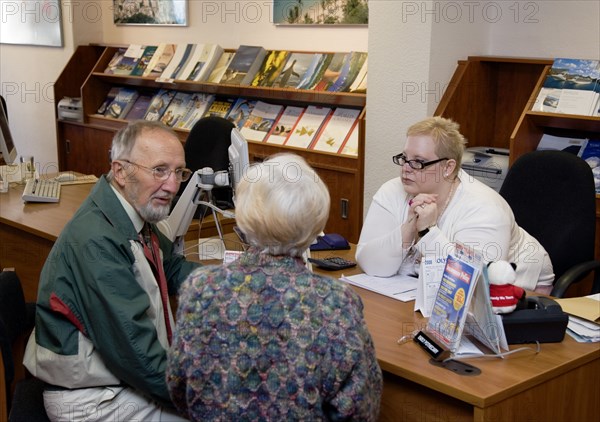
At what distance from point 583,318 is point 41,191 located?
305 cm

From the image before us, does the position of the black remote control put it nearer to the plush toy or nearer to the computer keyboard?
the plush toy

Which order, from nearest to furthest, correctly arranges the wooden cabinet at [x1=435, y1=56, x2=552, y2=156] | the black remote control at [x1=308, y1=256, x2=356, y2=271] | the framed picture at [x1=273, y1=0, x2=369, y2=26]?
the black remote control at [x1=308, y1=256, x2=356, y2=271] → the wooden cabinet at [x1=435, y1=56, x2=552, y2=156] → the framed picture at [x1=273, y1=0, x2=369, y2=26]

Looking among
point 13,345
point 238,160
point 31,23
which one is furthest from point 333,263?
point 31,23

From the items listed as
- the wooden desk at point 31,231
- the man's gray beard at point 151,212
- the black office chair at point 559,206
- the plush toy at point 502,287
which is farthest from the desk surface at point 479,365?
the wooden desk at point 31,231

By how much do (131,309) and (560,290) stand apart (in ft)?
5.79

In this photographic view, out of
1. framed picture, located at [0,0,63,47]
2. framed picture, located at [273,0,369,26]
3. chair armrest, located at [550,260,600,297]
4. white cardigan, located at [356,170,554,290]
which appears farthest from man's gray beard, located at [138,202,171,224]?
framed picture, located at [0,0,63,47]

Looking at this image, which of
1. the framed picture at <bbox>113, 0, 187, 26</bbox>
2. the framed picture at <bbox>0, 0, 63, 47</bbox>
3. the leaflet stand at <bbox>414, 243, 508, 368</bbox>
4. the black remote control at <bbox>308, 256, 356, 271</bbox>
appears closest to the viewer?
the leaflet stand at <bbox>414, 243, 508, 368</bbox>

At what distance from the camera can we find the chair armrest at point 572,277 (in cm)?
304

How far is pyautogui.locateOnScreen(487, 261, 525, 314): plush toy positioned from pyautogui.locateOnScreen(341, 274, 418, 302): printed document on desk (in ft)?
1.48

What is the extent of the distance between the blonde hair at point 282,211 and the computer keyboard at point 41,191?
2.75 meters

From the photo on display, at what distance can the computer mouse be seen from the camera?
189 inches

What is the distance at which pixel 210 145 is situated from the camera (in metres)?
4.50

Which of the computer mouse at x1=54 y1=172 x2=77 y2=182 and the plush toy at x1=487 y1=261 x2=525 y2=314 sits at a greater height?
the plush toy at x1=487 y1=261 x2=525 y2=314

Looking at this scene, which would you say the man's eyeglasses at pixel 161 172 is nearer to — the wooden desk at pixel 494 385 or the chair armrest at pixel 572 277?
the wooden desk at pixel 494 385
